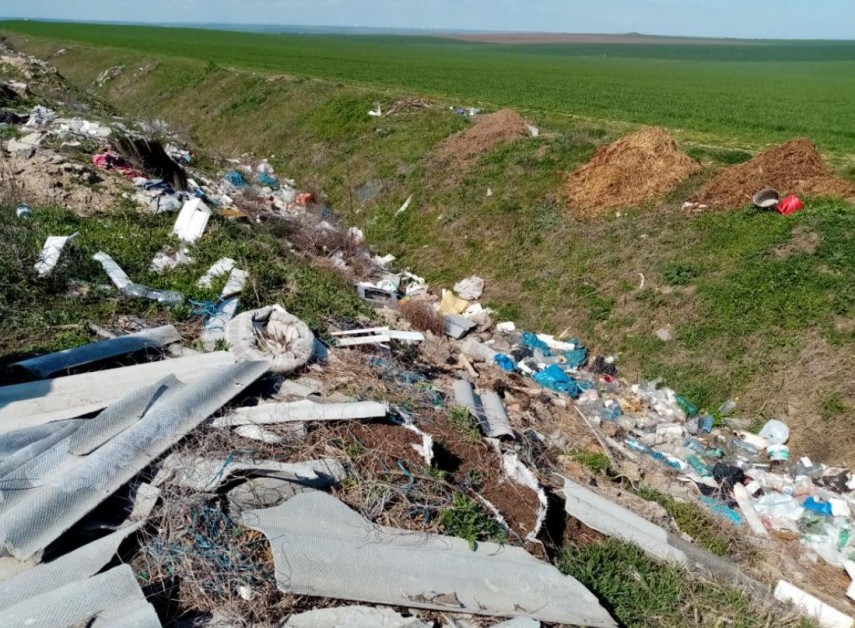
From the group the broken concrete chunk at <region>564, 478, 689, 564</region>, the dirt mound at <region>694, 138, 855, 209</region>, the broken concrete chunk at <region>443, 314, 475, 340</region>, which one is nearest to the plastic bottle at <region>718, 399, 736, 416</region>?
the broken concrete chunk at <region>564, 478, 689, 564</region>

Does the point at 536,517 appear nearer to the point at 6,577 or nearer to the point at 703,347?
the point at 6,577

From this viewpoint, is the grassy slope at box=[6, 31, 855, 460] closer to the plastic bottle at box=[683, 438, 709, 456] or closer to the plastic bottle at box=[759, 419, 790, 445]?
the plastic bottle at box=[759, 419, 790, 445]

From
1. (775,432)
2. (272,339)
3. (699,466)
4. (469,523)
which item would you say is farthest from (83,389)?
(775,432)

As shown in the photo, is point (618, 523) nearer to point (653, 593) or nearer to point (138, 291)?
point (653, 593)

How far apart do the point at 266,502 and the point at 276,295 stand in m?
3.87

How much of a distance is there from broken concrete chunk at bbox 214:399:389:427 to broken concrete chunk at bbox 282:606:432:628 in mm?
1552

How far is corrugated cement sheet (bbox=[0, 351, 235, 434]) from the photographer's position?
4312mm

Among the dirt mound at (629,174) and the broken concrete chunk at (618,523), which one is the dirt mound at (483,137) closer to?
the dirt mound at (629,174)

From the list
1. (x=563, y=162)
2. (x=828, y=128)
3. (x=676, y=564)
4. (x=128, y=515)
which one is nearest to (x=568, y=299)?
(x=563, y=162)

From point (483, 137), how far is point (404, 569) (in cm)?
1186

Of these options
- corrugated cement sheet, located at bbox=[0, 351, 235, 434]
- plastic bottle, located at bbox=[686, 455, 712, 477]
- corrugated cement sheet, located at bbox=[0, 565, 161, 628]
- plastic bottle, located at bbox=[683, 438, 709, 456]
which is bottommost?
plastic bottle, located at bbox=[686, 455, 712, 477]

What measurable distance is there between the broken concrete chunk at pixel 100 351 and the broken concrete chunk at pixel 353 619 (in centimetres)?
326

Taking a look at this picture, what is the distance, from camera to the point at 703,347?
26.5 feet

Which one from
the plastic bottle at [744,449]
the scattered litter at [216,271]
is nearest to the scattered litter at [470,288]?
the scattered litter at [216,271]
